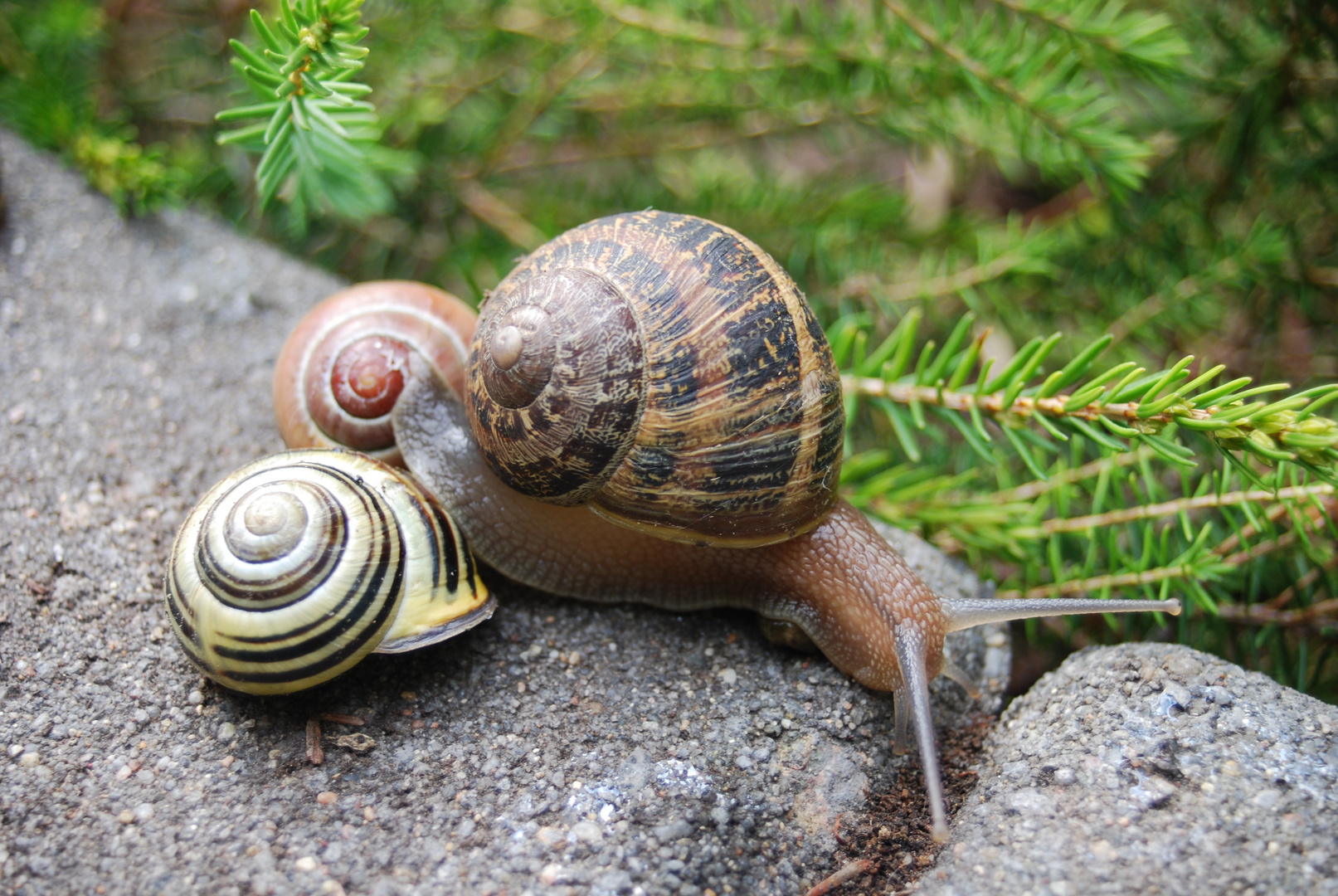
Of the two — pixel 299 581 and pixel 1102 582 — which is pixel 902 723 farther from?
pixel 299 581

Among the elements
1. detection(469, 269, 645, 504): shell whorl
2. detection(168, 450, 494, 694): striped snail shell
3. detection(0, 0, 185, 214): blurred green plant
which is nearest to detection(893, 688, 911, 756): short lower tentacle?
detection(469, 269, 645, 504): shell whorl

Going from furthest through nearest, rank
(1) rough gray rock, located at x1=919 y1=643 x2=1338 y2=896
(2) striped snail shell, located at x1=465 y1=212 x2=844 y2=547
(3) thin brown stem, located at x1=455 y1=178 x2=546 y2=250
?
(3) thin brown stem, located at x1=455 y1=178 x2=546 y2=250 < (2) striped snail shell, located at x1=465 y1=212 x2=844 y2=547 < (1) rough gray rock, located at x1=919 y1=643 x2=1338 y2=896

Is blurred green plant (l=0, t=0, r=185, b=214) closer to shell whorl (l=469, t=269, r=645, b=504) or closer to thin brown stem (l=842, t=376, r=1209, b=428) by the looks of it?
shell whorl (l=469, t=269, r=645, b=504)

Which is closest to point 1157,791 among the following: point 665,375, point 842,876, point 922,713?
point 922,713

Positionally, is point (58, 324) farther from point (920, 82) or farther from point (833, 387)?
point (920, 82)

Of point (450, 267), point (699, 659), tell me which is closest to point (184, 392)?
point (450, 267)

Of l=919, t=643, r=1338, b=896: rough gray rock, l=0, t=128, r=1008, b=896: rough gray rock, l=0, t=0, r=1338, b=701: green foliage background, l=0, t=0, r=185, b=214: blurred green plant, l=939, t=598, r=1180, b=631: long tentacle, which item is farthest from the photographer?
l=0, t=0, r=185, b=214: blurred green plant
